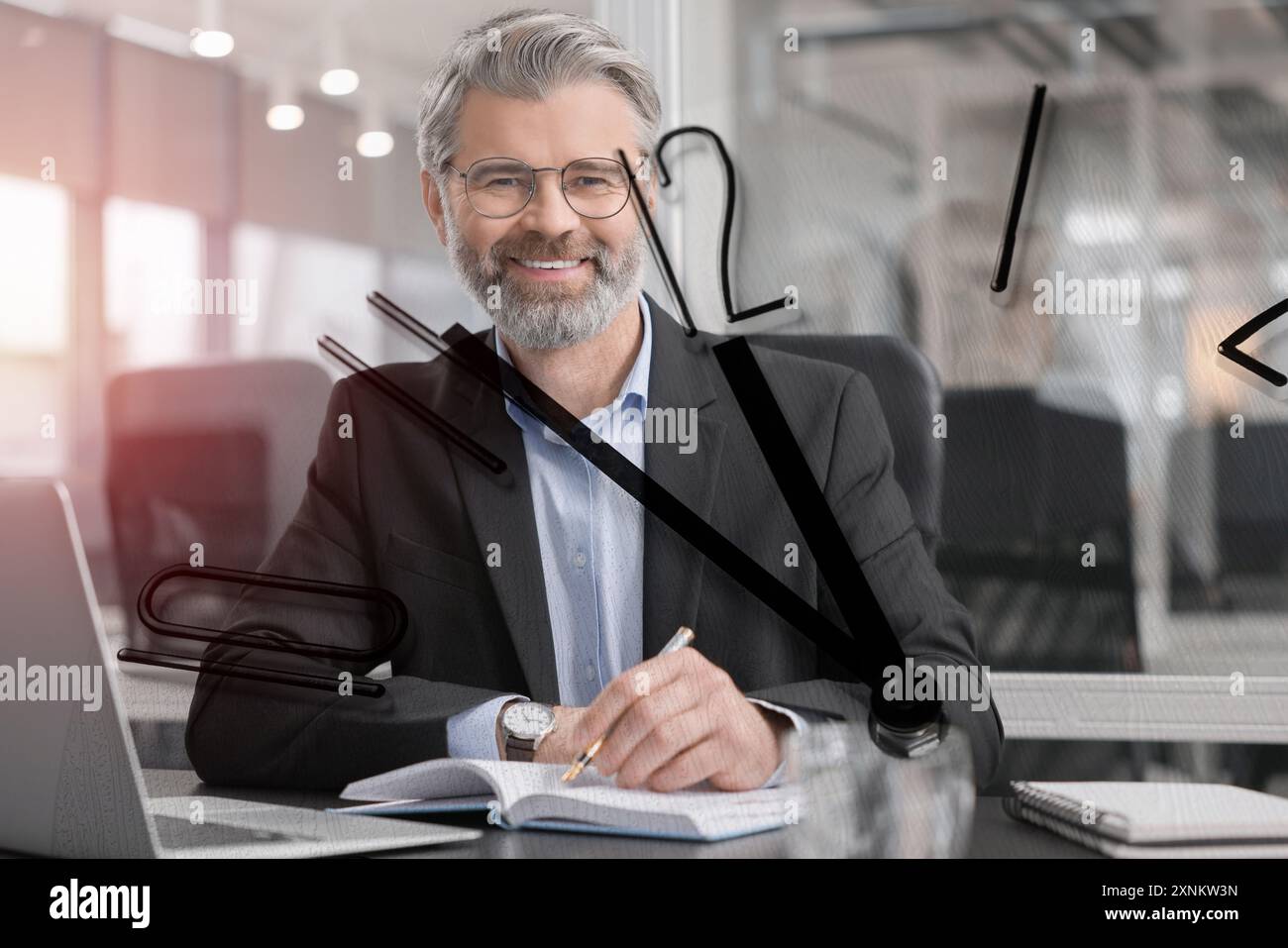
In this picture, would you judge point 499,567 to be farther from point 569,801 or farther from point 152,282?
point 152,282

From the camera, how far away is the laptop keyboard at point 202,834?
973mm

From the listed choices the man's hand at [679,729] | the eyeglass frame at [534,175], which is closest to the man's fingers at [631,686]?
the man's hand at [679,729]

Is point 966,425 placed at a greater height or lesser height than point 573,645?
greater

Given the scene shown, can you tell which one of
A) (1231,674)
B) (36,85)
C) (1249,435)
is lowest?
(1231,674)

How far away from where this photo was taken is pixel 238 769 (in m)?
1.07

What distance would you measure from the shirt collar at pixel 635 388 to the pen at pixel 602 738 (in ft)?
0.59

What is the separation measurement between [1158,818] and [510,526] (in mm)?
518

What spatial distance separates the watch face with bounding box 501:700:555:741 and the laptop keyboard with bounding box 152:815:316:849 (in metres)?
0.18

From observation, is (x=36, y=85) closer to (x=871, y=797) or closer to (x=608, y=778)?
(x=608, y=778)

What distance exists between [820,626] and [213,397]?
20.0 inches

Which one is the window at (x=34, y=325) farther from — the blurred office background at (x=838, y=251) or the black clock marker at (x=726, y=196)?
the black clock marker at (x=726, y=196)

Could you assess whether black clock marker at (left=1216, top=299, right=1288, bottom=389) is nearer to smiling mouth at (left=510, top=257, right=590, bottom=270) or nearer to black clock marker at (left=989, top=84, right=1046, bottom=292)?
black clock marker at (left=989, top=84, right=1046, bottom=292)

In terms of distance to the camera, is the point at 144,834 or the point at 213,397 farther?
the point at 213,397
